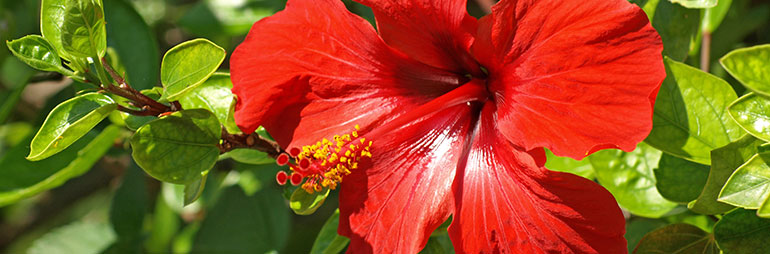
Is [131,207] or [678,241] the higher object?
[678,241]

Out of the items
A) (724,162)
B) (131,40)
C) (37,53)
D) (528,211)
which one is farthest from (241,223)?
(724,162)

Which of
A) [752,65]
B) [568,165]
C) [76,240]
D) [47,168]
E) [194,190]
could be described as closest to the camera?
[752,65]

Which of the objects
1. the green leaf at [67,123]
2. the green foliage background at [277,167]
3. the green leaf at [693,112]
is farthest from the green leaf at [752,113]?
the green leaf at [67,123]

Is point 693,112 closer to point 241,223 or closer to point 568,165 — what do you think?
point 568,165

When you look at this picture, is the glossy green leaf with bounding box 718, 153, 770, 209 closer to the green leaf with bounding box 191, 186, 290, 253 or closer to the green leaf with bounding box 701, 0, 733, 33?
the green leaf with bounding box 701, 0, 733, 33

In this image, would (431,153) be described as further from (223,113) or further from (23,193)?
(23,193)

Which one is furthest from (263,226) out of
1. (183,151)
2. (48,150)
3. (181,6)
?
(181,6)

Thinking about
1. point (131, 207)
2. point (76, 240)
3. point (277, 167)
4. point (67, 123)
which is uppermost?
point (67, 123)
